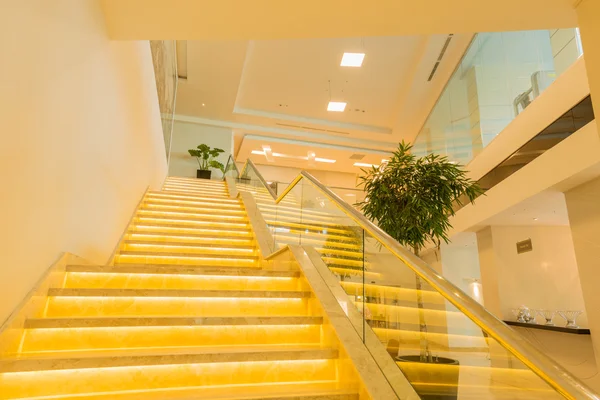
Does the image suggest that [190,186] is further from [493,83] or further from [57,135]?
[493,83]

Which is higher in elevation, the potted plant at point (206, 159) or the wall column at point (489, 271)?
the potted plant at point (206, 159)

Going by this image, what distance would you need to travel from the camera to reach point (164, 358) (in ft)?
7.79

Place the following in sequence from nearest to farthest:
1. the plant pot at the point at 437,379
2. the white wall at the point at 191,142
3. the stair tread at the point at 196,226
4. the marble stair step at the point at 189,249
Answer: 1. the plant pot at the point at 437,379
2. the marble stair step at the point at 189,249
3. the stair tread at the point at 196,226
4. the white wall at the point at 191,142

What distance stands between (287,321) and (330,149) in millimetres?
12148

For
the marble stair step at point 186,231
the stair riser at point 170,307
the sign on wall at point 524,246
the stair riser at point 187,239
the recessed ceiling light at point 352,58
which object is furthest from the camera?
the sign on wall at point 524,246

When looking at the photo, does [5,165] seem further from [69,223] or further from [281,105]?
[281,105]

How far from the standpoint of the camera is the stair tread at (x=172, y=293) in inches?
114

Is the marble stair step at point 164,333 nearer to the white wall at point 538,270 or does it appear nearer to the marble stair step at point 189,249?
the marble stair step at point 189,249

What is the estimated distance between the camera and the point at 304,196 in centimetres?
468

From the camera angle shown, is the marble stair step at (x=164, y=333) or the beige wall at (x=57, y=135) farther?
the marble stair step at (x=164, y=333)

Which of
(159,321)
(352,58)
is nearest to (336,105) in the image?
(352,58)

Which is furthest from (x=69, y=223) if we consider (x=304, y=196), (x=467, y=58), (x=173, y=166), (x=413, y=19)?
(x=173, y=166)

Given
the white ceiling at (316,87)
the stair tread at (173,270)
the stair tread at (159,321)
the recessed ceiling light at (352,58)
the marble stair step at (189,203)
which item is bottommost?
the stair tread at (159,321)

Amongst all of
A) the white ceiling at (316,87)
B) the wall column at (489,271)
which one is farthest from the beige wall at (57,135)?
the wall column at (489,271)
